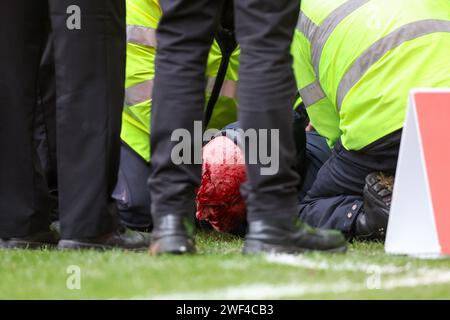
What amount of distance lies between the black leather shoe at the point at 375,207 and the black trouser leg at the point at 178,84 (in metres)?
1.18

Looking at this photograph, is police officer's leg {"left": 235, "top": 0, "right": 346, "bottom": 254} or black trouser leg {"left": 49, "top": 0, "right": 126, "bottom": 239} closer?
police officer's leg {"left": 235, "top": 0, "right": 346, "bottom": 254}

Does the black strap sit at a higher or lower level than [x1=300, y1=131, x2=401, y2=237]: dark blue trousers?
higher

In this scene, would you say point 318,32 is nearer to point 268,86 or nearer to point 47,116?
point 47,116

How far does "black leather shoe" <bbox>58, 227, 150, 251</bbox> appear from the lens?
11.1ft

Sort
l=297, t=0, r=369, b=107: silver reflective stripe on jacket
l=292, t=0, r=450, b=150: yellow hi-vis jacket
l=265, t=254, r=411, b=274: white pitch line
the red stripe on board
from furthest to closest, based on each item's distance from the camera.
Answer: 1. l=297, t=0, r=369, b=107: silver reflective stripe on jacket
2. l=292, t=0, r=450, b=150: yellow hi-vis jacket
3. the red stripe on board
4. l=265, t=254, r=411, b=274: white pitch line

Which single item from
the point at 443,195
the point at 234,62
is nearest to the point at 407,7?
the point at 234,62

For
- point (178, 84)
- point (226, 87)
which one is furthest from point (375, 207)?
point (178, 84)

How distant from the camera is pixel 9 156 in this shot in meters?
3.56

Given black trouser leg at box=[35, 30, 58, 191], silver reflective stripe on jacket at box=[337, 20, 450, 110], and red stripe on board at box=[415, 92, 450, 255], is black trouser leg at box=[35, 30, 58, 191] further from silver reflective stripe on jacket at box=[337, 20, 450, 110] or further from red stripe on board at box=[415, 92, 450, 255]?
red stripe on board at box=[415, 92, 450, 255]

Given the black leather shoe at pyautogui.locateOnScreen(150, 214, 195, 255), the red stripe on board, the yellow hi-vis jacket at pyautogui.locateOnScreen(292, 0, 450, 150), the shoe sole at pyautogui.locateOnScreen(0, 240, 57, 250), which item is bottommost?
the shoe sole at pyautogui.locateOnScreen(0, 240, 57, 250)

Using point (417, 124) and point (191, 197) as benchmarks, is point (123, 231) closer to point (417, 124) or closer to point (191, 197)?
point (191, 197)

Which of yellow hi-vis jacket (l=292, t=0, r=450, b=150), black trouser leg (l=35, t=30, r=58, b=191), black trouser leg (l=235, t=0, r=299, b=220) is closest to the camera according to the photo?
black trouser leg (l=235, t=0, r=299, b=220)

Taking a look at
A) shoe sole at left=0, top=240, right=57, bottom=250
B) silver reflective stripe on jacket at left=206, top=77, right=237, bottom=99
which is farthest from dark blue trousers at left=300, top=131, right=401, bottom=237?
shoe sole at left=0, top=240, right=57, bottom=250

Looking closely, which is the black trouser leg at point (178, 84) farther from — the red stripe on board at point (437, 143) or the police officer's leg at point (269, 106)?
the red stripe on board at point (437, 143)
